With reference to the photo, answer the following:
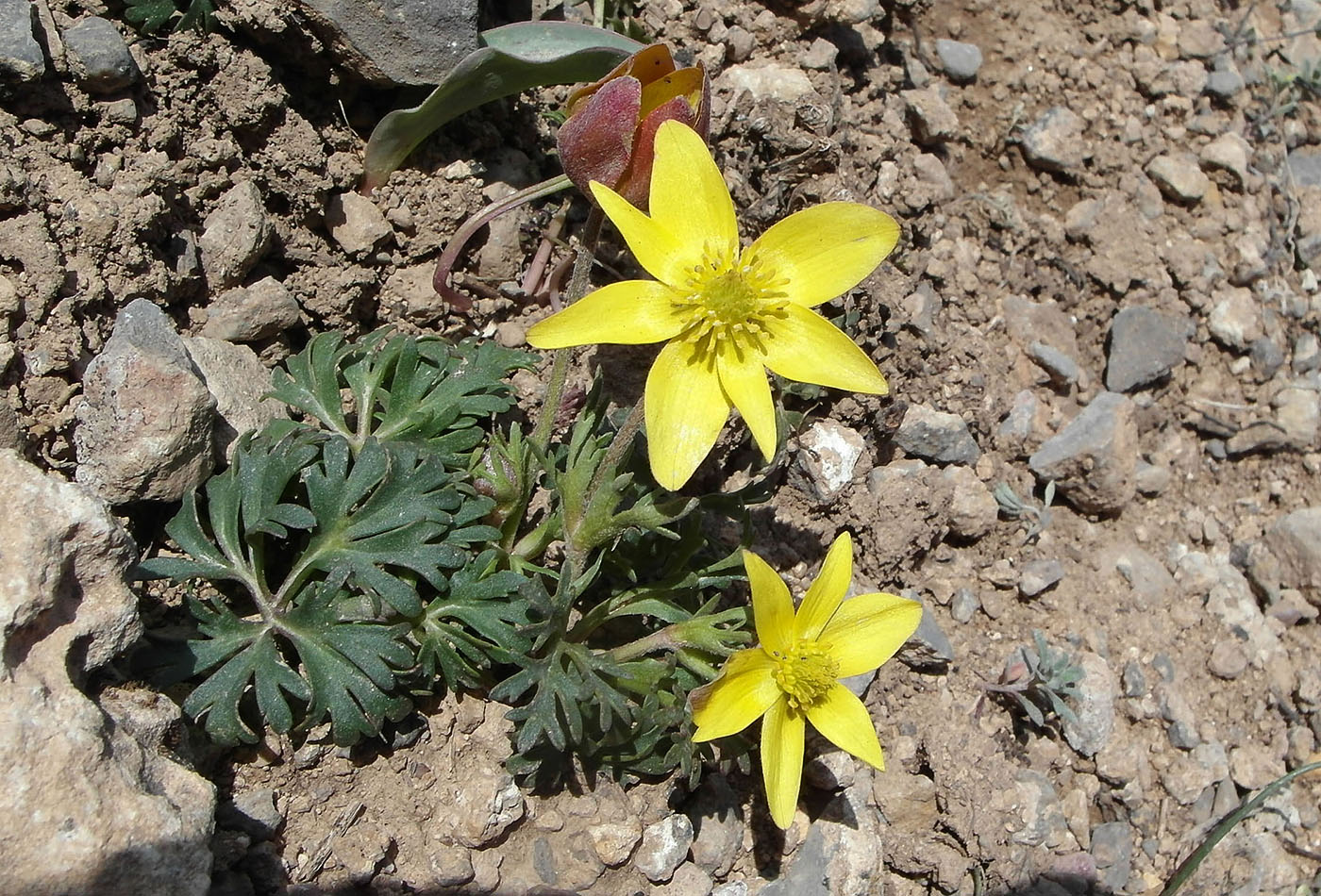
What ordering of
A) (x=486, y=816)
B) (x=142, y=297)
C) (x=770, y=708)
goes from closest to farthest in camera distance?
1. (x=770, y=708)
2. (x=486, y=816)
3. (x=142, y=297)

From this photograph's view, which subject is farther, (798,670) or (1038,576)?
(1038,576)

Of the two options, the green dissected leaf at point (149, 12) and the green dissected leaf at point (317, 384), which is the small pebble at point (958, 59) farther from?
the green dissected leaf at point (149, 12)

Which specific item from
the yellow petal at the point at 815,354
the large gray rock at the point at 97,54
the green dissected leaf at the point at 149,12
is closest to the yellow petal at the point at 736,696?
the yellow petal at the point at 815,354

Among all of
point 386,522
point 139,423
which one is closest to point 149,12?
point 139,423

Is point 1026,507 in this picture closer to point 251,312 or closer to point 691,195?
point 691,195

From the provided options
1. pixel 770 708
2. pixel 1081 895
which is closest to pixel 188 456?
pixel 770 708

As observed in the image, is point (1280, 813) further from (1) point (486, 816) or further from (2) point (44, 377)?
(2) point (44, 377)

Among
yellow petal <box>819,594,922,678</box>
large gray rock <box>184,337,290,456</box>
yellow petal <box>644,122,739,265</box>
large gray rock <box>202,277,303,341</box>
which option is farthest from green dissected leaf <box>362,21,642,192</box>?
yellow petal <box>819,594,922,678</box>
